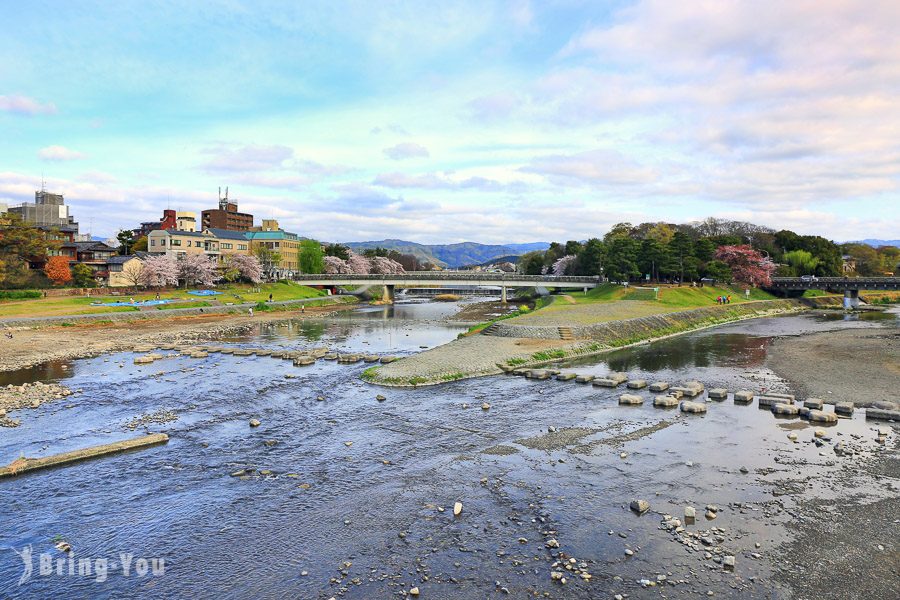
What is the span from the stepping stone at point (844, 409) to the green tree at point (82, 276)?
9827 cm

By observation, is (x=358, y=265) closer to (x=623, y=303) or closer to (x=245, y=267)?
(x=245, y=267)

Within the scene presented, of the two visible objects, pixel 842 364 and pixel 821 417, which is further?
pixel 842 364

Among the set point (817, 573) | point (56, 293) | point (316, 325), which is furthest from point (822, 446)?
point (56, 293)

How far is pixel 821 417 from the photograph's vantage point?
25.2 meters

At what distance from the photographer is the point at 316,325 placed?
73.8 metres

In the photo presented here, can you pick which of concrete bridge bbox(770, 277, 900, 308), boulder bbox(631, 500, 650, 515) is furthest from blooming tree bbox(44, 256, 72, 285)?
concrete bridge bbox(770, 277, 900, 308)

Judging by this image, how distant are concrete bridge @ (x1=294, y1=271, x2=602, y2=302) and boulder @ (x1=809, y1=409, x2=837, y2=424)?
74.4 meters

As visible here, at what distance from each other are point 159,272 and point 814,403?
309 feet

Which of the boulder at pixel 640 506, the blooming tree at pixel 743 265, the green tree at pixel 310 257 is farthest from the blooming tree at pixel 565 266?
the boulder at pixel 640 506

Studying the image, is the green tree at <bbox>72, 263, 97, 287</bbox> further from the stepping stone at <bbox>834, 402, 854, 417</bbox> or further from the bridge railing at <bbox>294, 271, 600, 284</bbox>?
the stepping stone at <bbox>834, 402, 854, 417</bbox>

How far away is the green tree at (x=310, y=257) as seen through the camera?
433 ft

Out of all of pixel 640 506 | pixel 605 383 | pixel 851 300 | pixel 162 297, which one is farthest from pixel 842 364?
pixel 162 297

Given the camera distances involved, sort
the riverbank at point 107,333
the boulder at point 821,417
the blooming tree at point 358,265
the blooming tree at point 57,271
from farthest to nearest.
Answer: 1. the blooming tree at point 358,265
2. the blooming tree at point 57,271
3. the riverbank at point 107,333
4. the boulder at point 821,417

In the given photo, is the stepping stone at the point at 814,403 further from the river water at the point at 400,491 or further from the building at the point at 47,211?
the building at the point at 47,211
